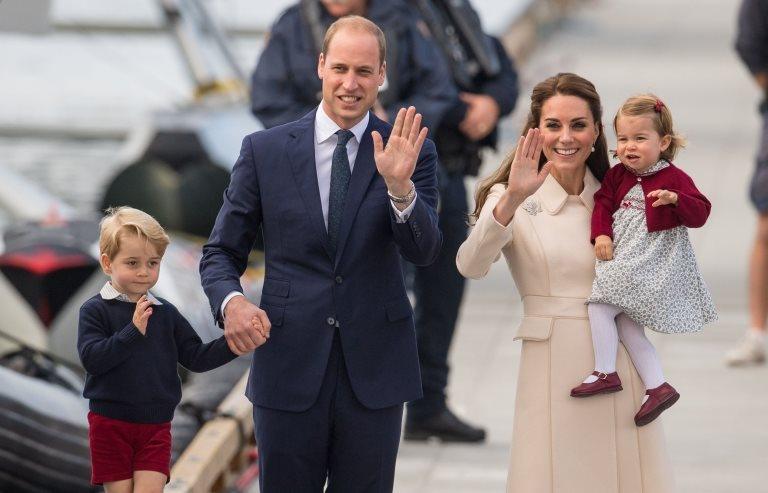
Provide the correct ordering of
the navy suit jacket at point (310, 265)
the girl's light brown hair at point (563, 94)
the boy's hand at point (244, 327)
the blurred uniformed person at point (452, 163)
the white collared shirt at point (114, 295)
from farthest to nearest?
the blurred uniformed person at point (452, 163)
the girl's light brown hair at point (563, 94)
the navy suit jacket at point (310, 265)
the white collared shirt at point (114, 295)
the boy's hand at point (244, 327)

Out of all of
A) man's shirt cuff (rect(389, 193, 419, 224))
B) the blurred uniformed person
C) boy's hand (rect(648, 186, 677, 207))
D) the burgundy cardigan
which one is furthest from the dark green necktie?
the blurred uniformed person

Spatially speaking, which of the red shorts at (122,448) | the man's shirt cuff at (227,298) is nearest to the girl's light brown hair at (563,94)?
the man's shirt cuff at (227,298)

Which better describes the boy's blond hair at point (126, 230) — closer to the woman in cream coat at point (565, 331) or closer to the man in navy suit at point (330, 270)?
the man in navy suit at point (330, 270)

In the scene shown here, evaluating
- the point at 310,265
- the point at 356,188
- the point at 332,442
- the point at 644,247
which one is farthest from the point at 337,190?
the point at 644,247

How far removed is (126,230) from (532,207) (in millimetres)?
1068

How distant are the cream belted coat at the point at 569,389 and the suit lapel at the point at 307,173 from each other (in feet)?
1.32

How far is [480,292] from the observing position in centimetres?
1127

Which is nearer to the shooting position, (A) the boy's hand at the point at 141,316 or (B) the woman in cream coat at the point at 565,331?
(A) the boy's hand at the point at 141,316

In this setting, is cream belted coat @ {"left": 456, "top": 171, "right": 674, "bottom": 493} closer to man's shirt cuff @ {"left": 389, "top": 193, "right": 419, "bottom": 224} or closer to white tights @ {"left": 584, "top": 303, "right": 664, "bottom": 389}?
white tights @ {"left": 584, "top": 303, "right": 664, "bottom": 389}

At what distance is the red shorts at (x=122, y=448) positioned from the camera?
4426 mm

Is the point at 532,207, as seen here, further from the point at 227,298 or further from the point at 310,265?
Result: the point at 227,298

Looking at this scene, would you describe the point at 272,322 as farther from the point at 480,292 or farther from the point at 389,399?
the point at 480,292

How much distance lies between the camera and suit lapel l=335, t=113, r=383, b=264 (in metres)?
4.51

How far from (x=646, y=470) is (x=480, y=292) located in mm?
6558
